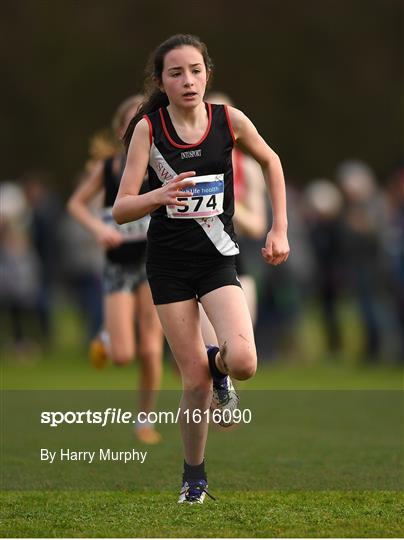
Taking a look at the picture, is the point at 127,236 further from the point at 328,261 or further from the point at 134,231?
the point at 328,261

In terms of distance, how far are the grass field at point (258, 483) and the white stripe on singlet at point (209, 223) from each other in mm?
1308

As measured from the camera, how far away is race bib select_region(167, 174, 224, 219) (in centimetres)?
651

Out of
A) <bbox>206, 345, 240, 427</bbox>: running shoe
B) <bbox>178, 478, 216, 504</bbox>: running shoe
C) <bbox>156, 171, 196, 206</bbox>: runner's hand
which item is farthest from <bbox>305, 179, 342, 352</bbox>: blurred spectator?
<bbox>156, 171, 196, 206</bbox>: runner's hand

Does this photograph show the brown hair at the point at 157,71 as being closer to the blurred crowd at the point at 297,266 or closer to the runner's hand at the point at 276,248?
the runner's hand at the point at 276,248

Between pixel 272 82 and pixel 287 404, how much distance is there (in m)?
19.5

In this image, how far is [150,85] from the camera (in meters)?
6.86

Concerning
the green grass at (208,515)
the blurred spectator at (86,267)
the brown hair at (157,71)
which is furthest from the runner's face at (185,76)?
the blurred spectator at (86,267)

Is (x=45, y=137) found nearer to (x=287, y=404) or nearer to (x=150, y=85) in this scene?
(x=287, y=404)

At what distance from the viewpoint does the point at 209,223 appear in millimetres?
6629

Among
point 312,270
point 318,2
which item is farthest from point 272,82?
point 312,270

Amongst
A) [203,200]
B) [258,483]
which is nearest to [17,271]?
[258,483]

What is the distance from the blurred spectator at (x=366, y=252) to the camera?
15.8 metres

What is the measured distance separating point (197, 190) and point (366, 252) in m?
9.58

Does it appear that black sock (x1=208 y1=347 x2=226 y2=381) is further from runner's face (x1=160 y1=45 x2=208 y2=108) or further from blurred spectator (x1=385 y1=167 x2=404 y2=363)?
blurred spectator (x1=385 y1=167 x2=404 y2=363)
